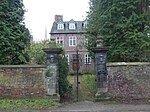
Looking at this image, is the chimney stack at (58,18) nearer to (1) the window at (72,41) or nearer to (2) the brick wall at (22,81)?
(1) the window at (72,41)

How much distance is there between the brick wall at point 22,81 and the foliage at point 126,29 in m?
6.10

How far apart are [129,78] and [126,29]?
542 cm

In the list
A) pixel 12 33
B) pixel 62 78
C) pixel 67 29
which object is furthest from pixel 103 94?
pixel 67 29

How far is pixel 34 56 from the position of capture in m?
17.2

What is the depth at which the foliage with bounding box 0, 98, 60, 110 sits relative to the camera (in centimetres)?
1198

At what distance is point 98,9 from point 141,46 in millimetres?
4910

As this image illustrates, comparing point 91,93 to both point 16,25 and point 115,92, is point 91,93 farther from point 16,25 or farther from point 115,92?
point 16,25

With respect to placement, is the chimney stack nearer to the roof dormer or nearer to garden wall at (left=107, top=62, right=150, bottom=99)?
the roof dormer

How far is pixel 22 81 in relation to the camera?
1321 cm

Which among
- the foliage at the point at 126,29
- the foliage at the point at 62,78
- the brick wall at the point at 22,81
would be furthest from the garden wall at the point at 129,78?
the foliage at the point at 126,29

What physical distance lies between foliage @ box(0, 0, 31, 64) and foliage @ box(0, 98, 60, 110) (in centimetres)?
477

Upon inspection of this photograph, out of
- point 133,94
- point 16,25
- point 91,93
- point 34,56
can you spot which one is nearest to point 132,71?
point 133,94

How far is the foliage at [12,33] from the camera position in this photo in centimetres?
1741

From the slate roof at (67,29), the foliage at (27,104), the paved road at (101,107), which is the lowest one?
the paved road at (101,107)
